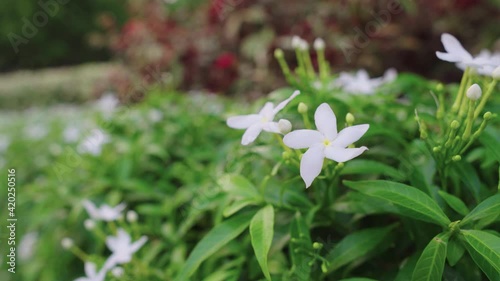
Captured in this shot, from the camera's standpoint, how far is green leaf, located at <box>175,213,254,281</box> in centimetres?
83

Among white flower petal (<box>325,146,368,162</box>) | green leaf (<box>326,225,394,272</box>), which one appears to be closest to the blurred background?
green leaf (<box>326,225,394,272</box>)

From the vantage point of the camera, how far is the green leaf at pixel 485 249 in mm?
656

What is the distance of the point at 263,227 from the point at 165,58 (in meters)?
2.80

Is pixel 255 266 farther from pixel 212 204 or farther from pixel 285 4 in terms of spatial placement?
pixel 285 4

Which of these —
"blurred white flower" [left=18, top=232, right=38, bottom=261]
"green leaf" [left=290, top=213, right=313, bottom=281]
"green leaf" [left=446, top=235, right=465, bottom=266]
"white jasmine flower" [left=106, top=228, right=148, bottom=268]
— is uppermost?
"green leaf" [left=446, top=235, right=465, bottom=266]

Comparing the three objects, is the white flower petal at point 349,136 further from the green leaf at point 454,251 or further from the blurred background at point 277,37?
the blurred background at point 277,37

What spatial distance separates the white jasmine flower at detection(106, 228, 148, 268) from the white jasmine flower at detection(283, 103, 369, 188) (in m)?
0.49

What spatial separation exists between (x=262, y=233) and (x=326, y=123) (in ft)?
0.72

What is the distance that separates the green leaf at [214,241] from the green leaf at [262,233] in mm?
48

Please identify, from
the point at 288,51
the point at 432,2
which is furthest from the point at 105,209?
the point at 432,2

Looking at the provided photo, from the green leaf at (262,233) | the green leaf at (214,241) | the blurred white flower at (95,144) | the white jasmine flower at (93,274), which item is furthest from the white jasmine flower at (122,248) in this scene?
the blurred white flower at (95,144)

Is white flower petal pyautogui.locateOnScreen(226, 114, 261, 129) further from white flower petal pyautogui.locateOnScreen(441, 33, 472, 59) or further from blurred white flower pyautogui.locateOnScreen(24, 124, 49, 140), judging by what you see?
blurred white flower pyautogui.locateOnScreen(24, 124, 49, 140)

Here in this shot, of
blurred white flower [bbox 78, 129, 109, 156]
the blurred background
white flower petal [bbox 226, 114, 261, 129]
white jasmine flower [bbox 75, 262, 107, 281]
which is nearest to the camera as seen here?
white flower petal [bbox 226, 114, 261, 129]

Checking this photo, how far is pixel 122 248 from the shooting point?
107cm
